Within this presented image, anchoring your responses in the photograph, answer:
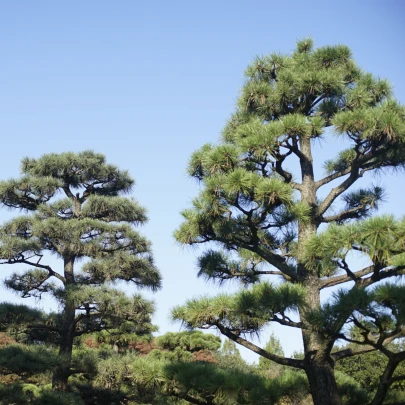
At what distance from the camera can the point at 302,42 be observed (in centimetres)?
601

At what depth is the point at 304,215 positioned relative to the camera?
468 cm

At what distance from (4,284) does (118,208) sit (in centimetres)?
232

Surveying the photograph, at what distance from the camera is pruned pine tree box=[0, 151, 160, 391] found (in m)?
8.23

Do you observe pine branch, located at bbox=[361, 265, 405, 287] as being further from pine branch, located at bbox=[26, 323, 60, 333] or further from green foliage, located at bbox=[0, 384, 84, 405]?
pine branch, located at bbox=[26, 323, 60, 333]

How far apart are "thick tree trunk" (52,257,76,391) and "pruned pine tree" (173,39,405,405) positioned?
3633 mm

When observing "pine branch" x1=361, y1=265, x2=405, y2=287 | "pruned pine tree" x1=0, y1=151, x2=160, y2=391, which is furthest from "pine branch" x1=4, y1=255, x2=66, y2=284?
"pine branch" x1=361, y1=265, x2=405, y2=287

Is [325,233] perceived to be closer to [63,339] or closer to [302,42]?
[302,42]

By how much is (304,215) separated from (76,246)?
499cm

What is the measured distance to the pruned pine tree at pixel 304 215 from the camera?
393 centimetres

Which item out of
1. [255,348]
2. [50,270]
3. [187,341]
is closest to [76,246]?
[50,270]

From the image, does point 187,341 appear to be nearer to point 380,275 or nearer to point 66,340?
point 66,340

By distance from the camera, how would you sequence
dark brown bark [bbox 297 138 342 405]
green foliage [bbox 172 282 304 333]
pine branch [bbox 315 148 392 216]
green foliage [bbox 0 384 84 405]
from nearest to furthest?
green foliage [bbox 172 282 304 333]
dark brown bark [bbox 297 138 342 405]
pine branch [bbox 315 148 392 216]
green foliage [bbox 0 384 84 405]

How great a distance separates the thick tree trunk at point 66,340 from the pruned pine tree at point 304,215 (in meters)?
3.63

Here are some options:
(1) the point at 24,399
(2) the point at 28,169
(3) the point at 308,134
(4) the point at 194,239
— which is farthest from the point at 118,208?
(3) the point at 308,134
